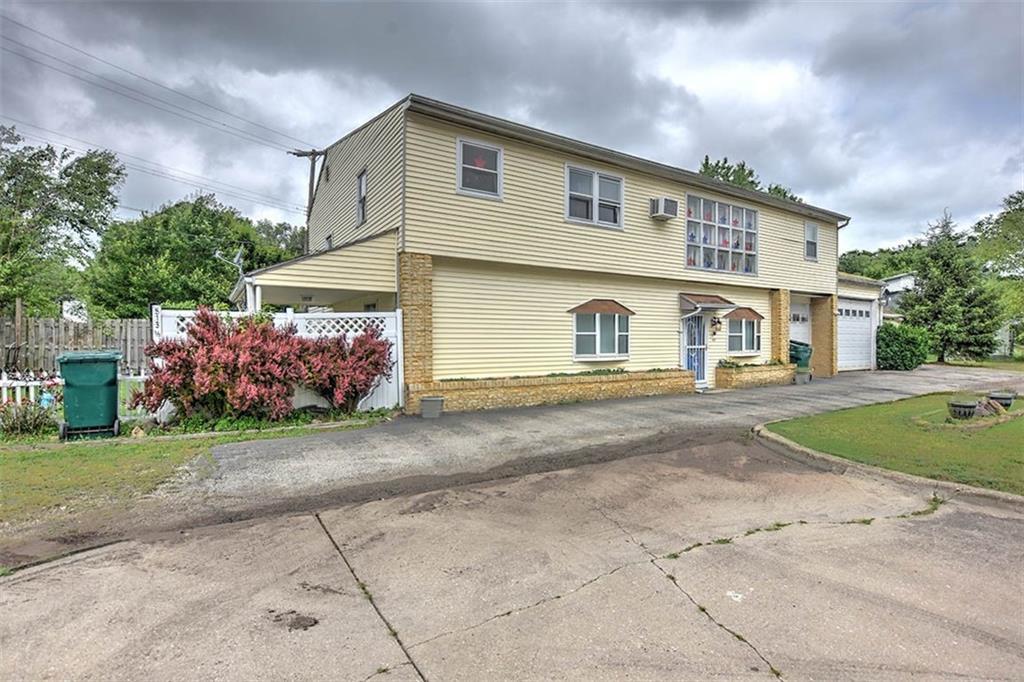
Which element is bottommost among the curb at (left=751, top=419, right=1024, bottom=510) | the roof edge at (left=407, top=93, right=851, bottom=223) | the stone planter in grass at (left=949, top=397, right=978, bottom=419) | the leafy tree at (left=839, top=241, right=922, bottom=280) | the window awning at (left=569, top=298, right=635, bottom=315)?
the curb at (left=751, top=419, right=1024, bottom=510)

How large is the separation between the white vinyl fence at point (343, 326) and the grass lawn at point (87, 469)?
2.02 meters

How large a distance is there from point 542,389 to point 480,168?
5429mm

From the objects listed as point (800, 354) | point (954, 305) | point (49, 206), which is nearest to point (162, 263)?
point (49, 206)

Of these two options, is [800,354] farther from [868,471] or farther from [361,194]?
[361,194]

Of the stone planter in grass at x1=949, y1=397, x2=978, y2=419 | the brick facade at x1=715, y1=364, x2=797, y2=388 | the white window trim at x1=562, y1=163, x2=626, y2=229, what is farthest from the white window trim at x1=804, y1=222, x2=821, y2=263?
the stone planter in grass at x1=949, y1=397, x2=978, y2=419

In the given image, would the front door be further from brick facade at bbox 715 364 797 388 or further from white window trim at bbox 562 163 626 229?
white window trim at bbox 562 163 626 229

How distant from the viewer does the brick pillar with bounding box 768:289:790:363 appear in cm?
1817

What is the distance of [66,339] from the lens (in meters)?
12.3

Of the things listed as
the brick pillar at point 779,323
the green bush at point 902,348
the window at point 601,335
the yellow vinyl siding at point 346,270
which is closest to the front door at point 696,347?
the window at point 601,335

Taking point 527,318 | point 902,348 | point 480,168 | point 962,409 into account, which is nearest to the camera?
point 962,409

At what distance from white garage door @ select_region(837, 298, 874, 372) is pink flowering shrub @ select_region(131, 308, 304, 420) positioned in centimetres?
2183

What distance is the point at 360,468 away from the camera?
6328mm

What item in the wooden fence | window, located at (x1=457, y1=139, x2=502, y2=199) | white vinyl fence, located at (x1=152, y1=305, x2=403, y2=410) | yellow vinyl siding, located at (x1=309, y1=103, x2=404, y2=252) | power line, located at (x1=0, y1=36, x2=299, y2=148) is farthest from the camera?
power line, located at (x1=0, y1=36, x2=299, y2=148)

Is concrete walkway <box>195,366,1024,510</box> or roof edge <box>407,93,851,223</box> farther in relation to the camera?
roof edge <box>407,93,851,223</box>
